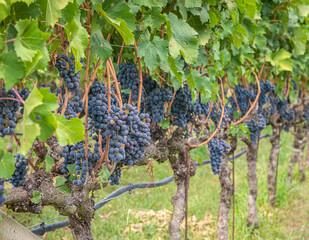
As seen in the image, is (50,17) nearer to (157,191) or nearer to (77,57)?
(77,57)

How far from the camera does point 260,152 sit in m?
9.39

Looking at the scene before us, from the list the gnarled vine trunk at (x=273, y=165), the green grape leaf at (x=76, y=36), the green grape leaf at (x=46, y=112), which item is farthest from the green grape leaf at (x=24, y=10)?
the gnarled vine trunk at (x=273, y=165)

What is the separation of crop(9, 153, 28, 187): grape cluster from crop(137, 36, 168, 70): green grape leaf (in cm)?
82

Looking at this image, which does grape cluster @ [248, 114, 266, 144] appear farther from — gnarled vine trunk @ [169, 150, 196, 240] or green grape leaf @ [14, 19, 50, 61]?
green grape leaf @ [14, 19, 50, 61]

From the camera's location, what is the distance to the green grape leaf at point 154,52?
5.18ft

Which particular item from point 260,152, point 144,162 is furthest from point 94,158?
point 260,152

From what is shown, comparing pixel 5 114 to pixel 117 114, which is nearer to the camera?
pixel 5 114

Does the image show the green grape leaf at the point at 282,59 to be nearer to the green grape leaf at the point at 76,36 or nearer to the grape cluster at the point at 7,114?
the green grape leaf at the point at 76,36

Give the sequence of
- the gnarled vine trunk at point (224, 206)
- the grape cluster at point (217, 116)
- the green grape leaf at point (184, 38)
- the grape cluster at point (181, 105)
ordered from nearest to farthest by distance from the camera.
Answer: the green grape leaf at point (184, 38)
the grape cluster at point (181, 105)
the grape cluster at point (217, 116)
the gnarled vine trunk at point (224, 206)

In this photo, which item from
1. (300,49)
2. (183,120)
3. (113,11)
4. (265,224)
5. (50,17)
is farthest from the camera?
(265,224)

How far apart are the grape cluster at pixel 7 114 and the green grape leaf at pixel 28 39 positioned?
313 millimetres

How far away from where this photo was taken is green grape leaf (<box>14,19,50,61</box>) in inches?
33.5

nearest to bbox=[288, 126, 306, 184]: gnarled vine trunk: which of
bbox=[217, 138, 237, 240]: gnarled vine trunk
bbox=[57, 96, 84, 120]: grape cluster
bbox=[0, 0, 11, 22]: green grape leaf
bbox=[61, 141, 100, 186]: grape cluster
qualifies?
bbox=[217, 138, 237, 240]: gnarled vine trunk

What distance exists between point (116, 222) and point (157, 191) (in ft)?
5.48
